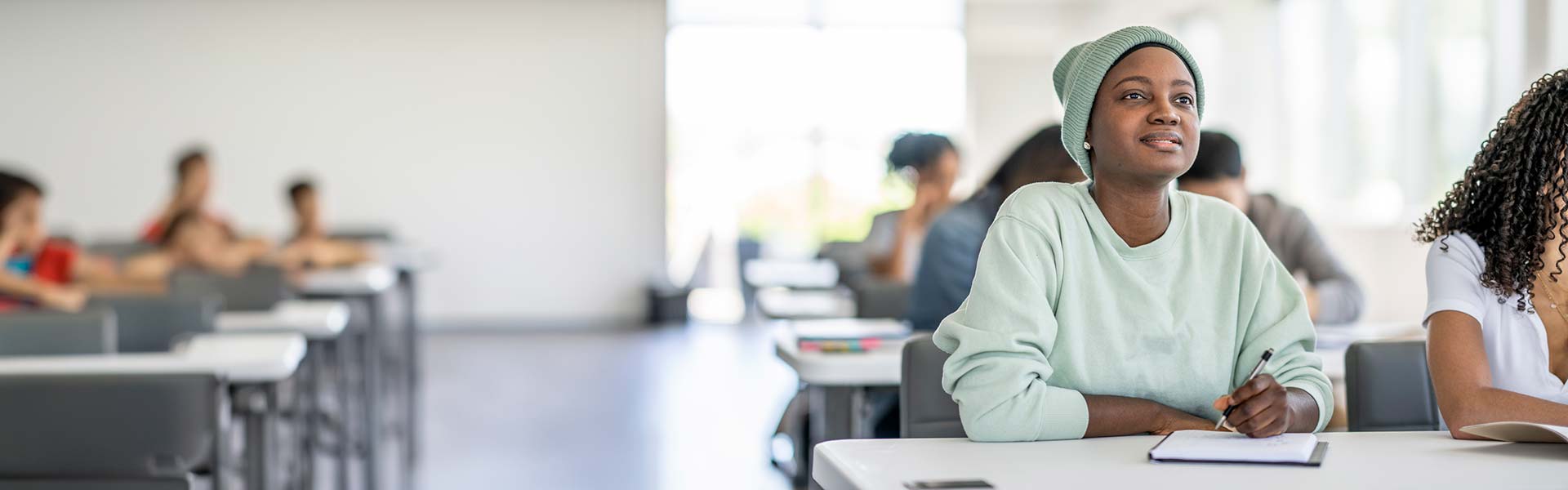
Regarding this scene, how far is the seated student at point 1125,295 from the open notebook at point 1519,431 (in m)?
0.17

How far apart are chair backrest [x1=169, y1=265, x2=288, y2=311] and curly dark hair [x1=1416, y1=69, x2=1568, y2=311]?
3.65 meters

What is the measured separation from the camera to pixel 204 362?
261cm

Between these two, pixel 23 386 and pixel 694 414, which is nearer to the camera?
pixel 23 386

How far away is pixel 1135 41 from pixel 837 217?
981 centimetres

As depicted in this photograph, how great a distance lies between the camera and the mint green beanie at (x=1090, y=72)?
1.67m

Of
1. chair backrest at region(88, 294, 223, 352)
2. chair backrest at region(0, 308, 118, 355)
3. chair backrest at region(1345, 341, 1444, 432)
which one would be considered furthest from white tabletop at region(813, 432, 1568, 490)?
chair backrest at region(88, 294, 223, 352)

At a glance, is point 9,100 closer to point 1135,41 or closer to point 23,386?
point 23,386

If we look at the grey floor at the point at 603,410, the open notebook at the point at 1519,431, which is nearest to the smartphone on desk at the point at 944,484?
the open notebook at the point at 1519,431

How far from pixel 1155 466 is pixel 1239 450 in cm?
10

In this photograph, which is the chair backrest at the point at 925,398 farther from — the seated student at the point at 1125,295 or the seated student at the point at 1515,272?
the seated student at the point at 1515,272

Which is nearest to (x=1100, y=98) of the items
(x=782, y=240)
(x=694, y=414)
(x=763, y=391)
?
(x=694, y=414)

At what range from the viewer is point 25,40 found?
395 inches

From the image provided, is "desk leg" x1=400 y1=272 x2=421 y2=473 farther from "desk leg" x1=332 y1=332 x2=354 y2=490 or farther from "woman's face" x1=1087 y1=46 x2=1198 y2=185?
"woman's face" x1=1087 y1=46 x2=1198 y2=185

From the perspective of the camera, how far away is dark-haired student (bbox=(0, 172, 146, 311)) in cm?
417
